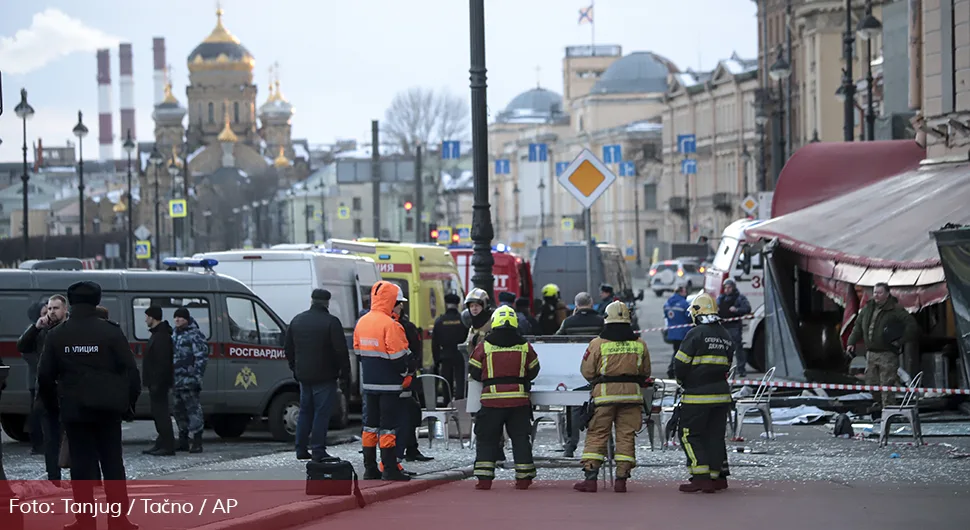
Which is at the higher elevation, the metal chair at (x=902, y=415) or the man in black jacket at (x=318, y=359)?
the man in black jacket at (x=318, y=359)

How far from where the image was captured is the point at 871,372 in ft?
65.6

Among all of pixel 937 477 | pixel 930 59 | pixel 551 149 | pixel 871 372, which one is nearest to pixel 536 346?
pixel 937 477

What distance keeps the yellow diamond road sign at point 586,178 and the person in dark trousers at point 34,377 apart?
19.1 ft

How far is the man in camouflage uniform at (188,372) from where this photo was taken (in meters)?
19.1

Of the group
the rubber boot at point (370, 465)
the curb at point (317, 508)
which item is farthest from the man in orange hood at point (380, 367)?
the curb at point (317, 508)

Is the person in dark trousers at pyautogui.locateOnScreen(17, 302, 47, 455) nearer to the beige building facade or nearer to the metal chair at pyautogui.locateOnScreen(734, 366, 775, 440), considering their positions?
the metal chair at pyautogui.locateOnScreen(734, 366, 775, 440)

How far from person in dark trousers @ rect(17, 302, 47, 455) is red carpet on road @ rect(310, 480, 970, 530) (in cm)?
447

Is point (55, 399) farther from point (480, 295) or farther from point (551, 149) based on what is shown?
point (551, 149)

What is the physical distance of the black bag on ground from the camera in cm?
1309

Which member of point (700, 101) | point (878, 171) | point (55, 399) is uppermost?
point (700, 101)

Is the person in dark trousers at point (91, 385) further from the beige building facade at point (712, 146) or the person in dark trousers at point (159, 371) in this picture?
the beige building facade at point (712, 146)

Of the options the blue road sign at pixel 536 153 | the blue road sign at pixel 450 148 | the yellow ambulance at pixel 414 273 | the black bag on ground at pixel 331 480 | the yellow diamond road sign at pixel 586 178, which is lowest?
the black bag on ground at pixel 331 480

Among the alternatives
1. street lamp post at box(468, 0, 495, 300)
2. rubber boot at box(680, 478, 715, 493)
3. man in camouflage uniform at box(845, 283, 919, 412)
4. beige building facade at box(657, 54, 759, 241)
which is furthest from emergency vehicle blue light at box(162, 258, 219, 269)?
beige building facade at box(657, 54, 759, 241)

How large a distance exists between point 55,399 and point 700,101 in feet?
359
